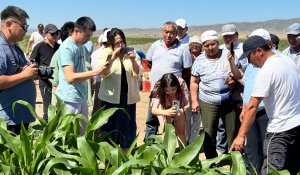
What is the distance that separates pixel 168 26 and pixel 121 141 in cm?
158

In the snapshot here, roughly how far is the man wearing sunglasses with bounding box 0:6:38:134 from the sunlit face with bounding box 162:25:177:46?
2.40 meters

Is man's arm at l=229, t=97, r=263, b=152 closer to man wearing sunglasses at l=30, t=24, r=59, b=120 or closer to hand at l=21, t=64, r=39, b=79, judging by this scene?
hand at l=21, t=64, r=39, b=79

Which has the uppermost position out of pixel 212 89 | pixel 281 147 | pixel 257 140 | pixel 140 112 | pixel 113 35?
pixel 113 35

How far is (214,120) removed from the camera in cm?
554

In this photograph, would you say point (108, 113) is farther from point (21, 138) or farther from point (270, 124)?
point (270, 124)

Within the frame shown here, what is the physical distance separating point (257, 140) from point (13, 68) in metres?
2.48

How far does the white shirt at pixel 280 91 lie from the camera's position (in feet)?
12.8

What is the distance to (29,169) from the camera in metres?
2.59

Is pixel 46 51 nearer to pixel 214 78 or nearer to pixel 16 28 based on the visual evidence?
pixel 214 78

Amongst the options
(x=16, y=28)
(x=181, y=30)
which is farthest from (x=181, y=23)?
(x=16, y=28)

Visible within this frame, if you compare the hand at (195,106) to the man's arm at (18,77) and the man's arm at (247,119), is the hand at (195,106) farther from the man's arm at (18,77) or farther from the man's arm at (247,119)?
the man's arm at (18,77)

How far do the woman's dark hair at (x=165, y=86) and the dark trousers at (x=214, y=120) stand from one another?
1.33 ft

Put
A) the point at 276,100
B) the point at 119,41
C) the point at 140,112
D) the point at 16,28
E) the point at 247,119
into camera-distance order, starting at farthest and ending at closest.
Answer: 1. the point at 140,112
2. the point at 119,41
3. the point at 247,119
4. the point at 276,100
5. the point at 16,28

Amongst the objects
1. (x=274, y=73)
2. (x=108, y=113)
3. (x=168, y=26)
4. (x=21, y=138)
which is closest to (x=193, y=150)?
(x=108, y=113)
